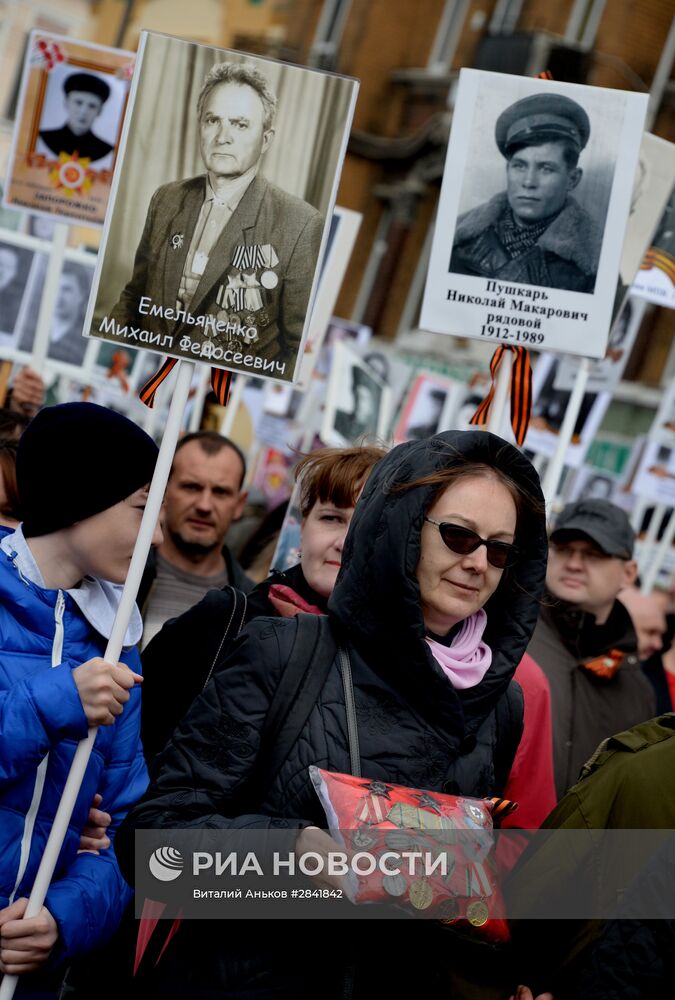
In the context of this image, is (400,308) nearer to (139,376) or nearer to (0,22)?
(139,376)

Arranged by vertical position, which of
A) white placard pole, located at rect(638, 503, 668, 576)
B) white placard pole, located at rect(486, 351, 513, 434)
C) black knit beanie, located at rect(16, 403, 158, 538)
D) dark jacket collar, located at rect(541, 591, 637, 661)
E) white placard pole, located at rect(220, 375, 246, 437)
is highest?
white placard pole, located at rect(486, 351, 513, 434)

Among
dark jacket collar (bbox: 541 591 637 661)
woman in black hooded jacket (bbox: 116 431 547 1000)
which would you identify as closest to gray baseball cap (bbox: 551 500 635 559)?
dark jacket collar (bbox: 541 591 637 661)

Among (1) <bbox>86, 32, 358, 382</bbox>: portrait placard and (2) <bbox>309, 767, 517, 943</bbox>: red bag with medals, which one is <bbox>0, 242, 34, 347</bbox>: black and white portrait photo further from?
(2) <bbox>309, 767, 517, 943</bbox>: red bag with medals

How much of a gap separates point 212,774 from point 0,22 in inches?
1375

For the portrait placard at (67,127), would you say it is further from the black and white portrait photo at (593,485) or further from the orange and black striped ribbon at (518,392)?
the black and white portrait photo at (593,485)

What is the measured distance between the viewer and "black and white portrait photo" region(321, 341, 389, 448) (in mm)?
7156

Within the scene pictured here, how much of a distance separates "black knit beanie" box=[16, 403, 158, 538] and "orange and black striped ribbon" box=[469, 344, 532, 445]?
126 centimetres

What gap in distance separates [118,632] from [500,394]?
4.56 feet

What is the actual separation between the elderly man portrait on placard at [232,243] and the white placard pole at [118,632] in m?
0.15

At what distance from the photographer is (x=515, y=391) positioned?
385 cm

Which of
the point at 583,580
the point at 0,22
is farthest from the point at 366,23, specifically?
the point at 583,580

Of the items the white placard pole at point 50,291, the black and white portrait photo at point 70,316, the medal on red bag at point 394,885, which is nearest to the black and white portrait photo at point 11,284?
the black and white portrait photo at point 70,316

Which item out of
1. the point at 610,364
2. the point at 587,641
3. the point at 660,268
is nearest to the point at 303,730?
the point at 587,641

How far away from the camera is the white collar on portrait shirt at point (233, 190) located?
118 inches
